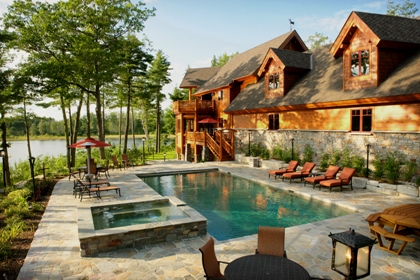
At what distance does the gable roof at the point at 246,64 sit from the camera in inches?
899

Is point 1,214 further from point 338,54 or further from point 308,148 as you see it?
point 338,54

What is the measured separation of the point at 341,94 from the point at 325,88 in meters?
1.59

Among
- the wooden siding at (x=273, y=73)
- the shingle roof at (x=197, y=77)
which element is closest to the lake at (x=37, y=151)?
the shingle roof at (x=197, y=77)

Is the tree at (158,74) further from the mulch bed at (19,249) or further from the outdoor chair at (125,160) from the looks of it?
the mulch bed at (19,249)

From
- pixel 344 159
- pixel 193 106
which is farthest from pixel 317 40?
pixel 344 159

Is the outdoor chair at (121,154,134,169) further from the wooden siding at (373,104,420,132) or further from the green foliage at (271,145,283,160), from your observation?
the wooden siding at (373,104,420,132)

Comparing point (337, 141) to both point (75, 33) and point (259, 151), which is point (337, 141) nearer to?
point (259, 151)

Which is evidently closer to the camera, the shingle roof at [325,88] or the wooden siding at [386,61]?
the shingle roof at [325,88]

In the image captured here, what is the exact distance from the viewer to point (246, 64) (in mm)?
25438

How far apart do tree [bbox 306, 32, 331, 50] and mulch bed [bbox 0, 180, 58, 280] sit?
45.5 metres

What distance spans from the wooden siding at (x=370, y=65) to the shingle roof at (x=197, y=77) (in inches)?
748

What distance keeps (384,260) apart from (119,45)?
21.5 meters

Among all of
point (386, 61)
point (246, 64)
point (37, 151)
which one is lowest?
point (37, 151)

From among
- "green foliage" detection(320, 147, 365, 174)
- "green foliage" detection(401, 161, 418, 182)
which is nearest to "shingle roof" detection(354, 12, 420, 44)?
"green foliage" detection(320, 147, 365, 174)
